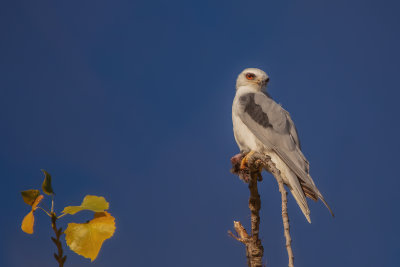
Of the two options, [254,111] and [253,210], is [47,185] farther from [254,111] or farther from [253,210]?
[254,111]

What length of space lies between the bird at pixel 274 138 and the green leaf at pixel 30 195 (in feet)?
7.31

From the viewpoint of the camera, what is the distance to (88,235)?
0.88m

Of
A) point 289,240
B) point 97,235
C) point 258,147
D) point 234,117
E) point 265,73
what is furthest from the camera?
point 265,73

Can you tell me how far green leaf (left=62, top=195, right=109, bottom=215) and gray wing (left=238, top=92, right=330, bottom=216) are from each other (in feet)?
7.57

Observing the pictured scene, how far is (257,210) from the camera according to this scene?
2320mm

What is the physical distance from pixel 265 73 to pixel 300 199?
1600mm

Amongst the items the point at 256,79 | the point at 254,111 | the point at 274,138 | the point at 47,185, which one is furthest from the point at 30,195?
the point at 256,79

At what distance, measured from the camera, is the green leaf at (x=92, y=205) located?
887mm

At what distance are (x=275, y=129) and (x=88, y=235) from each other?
2.73 m

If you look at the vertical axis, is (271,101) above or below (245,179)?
above

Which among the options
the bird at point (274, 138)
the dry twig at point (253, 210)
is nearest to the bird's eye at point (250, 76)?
the bird at point (274, 138)

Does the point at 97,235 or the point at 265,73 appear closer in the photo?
the point at 97,235

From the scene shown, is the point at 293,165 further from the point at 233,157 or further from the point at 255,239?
the point at 255,239

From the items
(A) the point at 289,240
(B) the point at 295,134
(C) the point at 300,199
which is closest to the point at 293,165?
(C) the point at 300,199
